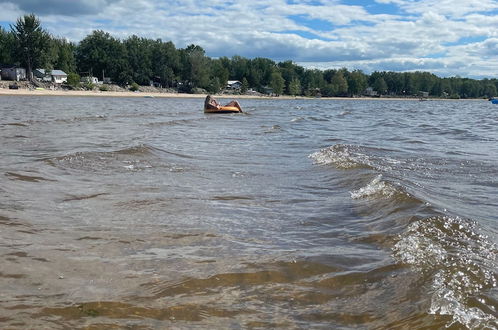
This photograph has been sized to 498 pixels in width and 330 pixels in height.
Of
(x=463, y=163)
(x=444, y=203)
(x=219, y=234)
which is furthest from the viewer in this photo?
(x=463, y=163)

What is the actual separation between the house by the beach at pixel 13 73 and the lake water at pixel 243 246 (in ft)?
321

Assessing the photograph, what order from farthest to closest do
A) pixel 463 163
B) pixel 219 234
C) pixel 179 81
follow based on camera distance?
pixel 179 81
pixel 463 163
pixel 219 234

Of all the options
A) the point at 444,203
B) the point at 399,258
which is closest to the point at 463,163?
the point at 444,203

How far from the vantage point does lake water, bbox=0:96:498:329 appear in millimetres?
3588

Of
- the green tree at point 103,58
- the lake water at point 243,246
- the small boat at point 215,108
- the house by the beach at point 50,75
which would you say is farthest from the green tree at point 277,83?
the lake water at point 243,246

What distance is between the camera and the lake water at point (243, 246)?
A: 359 centimetres

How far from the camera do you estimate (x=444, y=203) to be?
7344 millimetres

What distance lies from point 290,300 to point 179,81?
13676 cm

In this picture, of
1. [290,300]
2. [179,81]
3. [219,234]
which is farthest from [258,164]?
[179,81]

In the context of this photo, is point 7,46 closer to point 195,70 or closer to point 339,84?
point 195,70

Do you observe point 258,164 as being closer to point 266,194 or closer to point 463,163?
point 266,194

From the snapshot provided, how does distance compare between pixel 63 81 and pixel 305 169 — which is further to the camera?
pixel 63 81

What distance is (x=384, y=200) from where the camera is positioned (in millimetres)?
7438

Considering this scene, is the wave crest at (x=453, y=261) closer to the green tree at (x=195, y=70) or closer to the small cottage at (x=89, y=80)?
the small cottage at (x=89, y=80)
